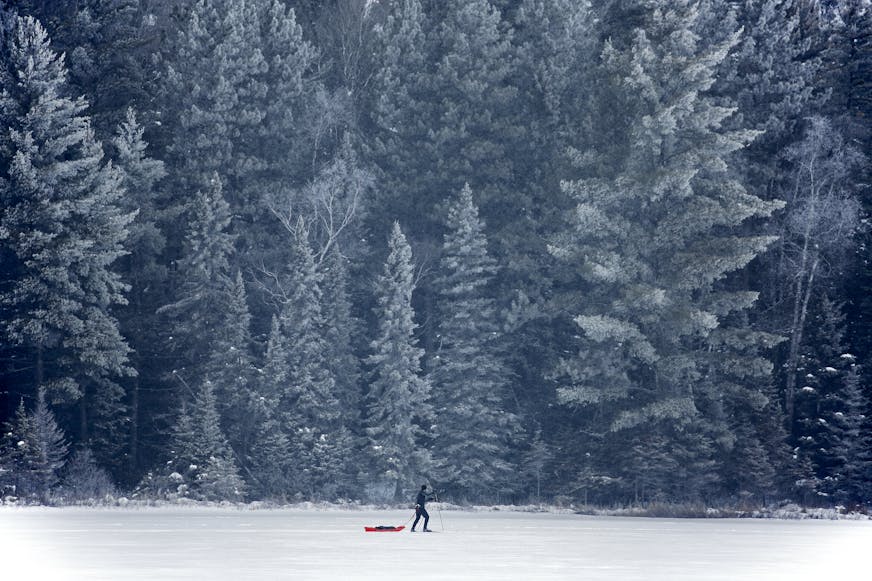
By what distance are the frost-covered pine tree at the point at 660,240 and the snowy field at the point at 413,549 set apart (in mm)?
12695

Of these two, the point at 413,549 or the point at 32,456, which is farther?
the point at 32,456

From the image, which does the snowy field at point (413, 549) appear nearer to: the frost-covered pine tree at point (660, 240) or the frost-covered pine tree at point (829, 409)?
the frost-covered pine tree at point (829, 409)

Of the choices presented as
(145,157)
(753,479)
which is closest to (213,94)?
(145,157)

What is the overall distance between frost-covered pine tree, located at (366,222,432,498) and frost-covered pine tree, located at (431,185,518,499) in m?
1.37

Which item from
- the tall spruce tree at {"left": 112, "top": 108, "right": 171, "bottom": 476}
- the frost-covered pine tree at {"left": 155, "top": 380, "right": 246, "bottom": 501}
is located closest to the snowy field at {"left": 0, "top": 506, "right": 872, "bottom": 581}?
the frost-covered pine tree at {"left": 155, "top": 380, "right": 246, "bottom": 501}

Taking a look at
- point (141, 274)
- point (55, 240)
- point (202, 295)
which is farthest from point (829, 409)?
point (55, 240)

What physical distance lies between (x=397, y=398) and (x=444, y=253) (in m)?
10.7

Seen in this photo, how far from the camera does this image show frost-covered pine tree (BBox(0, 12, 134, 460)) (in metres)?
61.0

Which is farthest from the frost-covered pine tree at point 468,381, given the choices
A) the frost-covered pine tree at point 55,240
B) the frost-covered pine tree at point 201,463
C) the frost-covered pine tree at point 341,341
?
the frost-covered pine tree at point 55,240

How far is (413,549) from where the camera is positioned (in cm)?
3272

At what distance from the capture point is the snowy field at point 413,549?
26.3 metres

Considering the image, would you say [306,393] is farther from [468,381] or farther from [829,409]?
[829,409]

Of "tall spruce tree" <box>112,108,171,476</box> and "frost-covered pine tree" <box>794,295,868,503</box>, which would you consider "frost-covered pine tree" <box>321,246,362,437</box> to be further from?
"frost-covered pine tree" <box>794,295,868,503</box>

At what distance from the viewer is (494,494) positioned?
67.1 metres
